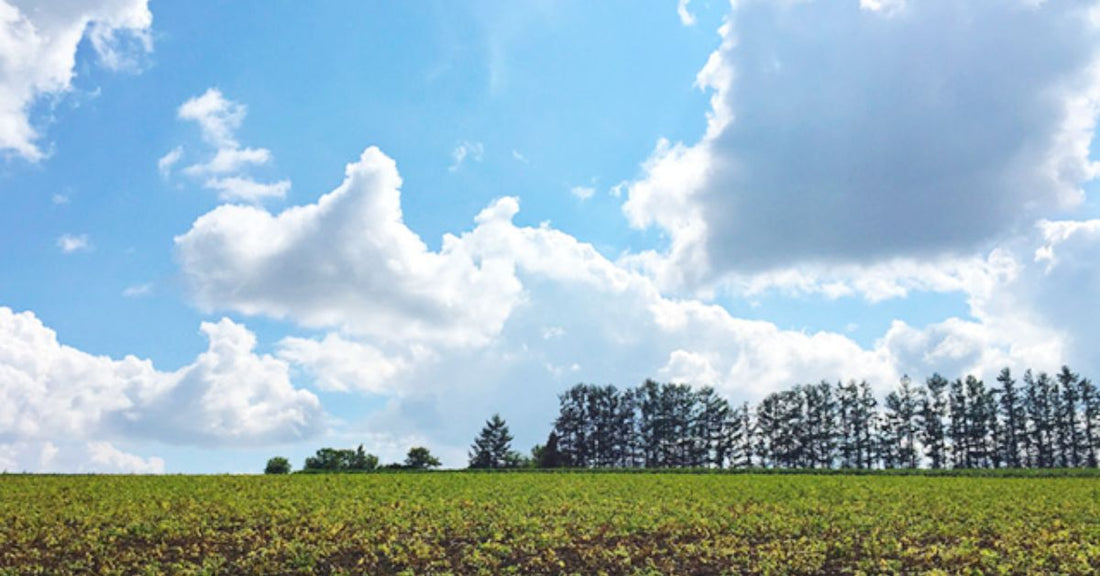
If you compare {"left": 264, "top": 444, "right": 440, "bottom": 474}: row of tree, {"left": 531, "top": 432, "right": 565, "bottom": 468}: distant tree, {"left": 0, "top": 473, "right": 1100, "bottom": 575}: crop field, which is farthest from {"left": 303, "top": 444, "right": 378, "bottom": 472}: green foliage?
{"left": 0, "top": 473, "right": 1100, "bottom": 575}: crop field

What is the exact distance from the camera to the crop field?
21.7 m

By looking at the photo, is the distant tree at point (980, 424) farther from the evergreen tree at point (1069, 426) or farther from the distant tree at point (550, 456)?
the distant tree at point (550, 456)

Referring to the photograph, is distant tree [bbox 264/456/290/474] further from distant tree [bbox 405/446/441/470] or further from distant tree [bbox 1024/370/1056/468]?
distant tree [bbox 1024/370/1056/468]

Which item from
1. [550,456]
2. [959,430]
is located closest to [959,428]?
[959,430]

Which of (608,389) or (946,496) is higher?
(608,389)

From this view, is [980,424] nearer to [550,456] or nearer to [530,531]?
[550,456]

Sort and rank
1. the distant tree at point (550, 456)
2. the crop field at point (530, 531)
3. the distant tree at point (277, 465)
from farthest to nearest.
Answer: the distant tree at point (550, 456)
the distant tree at point (277, 465)
the crop field at point (530, 531)

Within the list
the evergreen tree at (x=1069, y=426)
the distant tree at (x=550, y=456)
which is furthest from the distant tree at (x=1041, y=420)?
the distant tree at (x=550, y=456)

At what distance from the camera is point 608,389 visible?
118938 mm

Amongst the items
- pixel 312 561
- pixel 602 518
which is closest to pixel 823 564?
pixel 602 518

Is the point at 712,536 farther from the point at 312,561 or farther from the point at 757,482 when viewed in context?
the point at 757,482

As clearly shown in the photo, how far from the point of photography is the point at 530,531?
25266 mm

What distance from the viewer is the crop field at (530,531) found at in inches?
854

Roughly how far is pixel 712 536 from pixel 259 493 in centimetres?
2198
